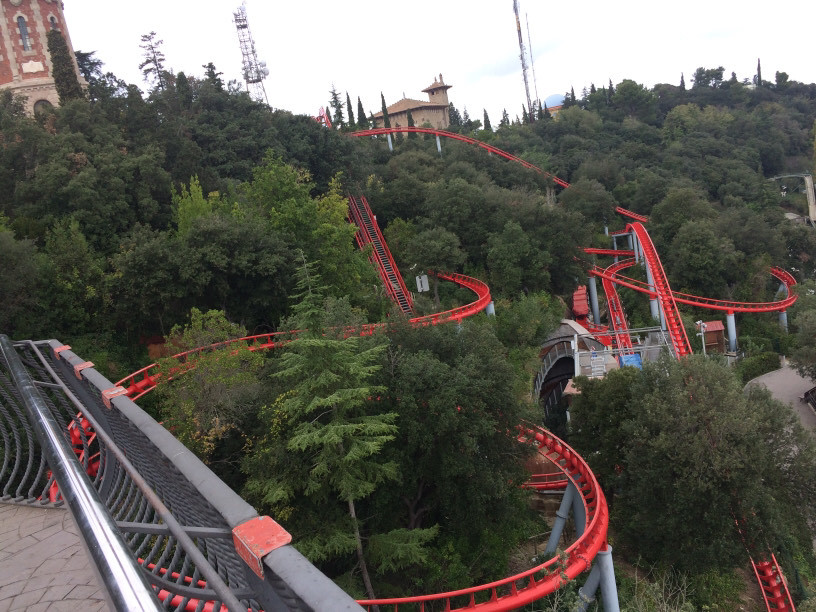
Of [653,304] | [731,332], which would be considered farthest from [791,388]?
[653,304]

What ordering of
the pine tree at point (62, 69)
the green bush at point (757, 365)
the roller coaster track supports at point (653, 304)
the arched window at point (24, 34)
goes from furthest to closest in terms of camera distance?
the roller coaster track supports at point (653, 304) < the green bush at point (757, 365) < the arched window at point (24, 34) < the pine tree at point (62, 69)

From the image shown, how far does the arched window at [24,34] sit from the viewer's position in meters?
24.8

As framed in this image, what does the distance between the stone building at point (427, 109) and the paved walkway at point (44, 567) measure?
60.7 m

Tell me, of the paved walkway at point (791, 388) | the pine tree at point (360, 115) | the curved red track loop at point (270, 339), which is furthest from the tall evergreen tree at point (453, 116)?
the paved walkway at point (791, 388)

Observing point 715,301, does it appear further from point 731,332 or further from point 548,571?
point 548,571

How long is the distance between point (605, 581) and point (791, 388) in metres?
18.6

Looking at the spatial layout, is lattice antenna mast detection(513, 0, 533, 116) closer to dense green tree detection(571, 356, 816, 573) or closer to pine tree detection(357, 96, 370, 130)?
pine tree detection(357, 96, 370, 130)

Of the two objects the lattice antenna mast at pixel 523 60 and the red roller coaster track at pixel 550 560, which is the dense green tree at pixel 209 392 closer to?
the red roller coaster track at pixel 550 560

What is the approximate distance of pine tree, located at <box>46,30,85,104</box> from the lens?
77.7ft

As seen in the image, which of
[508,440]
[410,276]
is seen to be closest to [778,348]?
[410,276]

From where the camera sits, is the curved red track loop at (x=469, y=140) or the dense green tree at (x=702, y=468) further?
the curved red track loop at (x=469, y=140)

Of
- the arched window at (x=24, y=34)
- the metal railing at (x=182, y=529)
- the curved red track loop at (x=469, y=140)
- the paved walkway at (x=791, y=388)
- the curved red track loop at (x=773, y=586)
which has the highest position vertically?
the arched window at (x=24, y=34)

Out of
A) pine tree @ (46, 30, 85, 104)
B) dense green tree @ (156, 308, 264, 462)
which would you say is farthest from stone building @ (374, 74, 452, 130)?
dense green tree @ (156, 308, 264, 462)

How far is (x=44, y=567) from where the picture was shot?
3783mm
